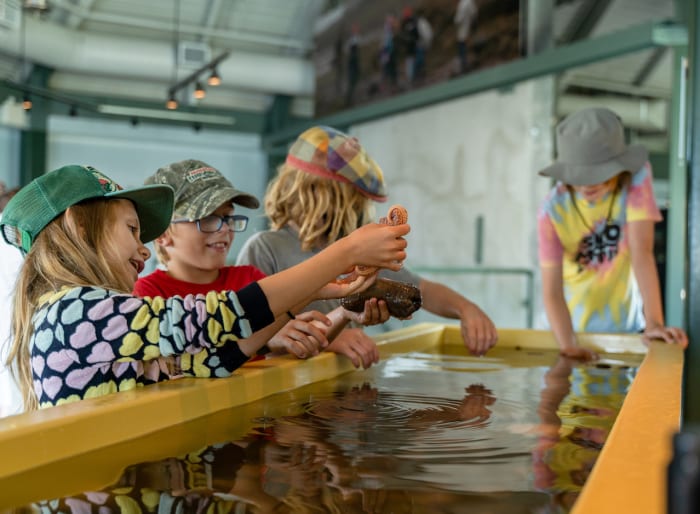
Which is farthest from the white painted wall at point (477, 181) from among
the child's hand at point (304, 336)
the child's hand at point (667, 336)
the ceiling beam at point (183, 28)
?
the child's hand at point (304, 336)

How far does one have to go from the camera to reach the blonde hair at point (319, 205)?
2.02 metres

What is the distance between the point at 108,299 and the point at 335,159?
0.93 meters

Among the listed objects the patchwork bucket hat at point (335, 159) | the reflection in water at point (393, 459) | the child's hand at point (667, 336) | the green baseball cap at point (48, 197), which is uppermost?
the patchwork bucket hat at point (335, 159)

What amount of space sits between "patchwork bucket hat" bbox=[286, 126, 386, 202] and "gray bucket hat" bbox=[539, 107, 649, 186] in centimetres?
62

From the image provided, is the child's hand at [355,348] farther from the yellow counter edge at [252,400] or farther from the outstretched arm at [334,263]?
the outstretched arm at [334,263]

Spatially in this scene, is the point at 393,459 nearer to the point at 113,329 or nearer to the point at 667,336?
the point at 113,329

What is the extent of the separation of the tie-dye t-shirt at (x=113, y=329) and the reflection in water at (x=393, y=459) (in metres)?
0.16

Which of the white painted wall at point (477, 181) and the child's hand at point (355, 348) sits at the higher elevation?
the white painted wall at point (477, 181)

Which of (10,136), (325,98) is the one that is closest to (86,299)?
(325,98)

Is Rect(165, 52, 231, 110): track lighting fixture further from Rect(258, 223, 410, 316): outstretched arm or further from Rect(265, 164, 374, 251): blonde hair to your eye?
Rect(258, 223, 410, 316): outstretched arm

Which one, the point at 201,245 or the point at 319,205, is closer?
the point at 201,245

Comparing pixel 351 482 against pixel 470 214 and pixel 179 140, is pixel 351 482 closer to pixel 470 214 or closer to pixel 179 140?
pixel 470 214

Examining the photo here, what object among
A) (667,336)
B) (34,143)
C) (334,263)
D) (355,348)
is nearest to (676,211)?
(667,336)

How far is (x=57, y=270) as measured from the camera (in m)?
1.23
